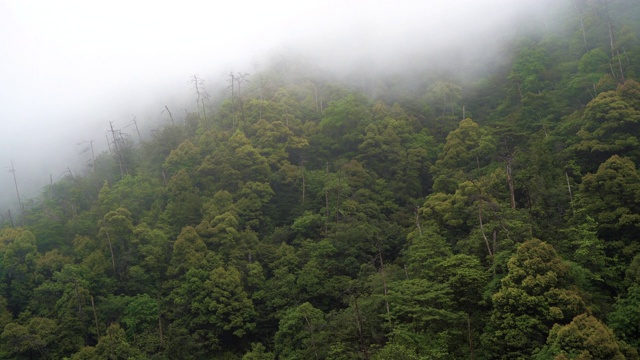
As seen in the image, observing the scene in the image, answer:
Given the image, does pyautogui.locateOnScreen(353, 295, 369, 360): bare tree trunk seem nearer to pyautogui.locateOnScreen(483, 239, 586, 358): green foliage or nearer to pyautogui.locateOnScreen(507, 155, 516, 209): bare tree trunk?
pyautogui.locateOnScreen(483, 239, 586, 358): green foliage

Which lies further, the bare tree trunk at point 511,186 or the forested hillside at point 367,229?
the bare tree trunk at point 511,186

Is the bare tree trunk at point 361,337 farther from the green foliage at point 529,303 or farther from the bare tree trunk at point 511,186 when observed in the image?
the bare tree trunk at point 511,186

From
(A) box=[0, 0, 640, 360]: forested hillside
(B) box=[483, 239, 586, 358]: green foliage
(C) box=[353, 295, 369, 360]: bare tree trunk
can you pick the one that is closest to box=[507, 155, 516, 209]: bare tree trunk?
(A) box=[0, 0, 640, 360]: forested hillside

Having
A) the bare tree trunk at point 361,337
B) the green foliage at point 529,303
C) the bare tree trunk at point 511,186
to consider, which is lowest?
the bare tree trunk at point 361,337

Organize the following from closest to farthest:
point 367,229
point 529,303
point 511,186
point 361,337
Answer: point 529,303, point 361,337, point 511,186, point 367,229

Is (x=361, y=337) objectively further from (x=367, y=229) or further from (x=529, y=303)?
(x=367, y=229)

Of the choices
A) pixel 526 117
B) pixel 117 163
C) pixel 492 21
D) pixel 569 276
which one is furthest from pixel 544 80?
pixel 117 163

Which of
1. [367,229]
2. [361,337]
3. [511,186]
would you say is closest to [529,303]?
[361,337]

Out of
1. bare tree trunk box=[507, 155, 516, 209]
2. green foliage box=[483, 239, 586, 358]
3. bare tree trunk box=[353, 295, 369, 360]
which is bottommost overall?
bare tree trunk box=[353, 295, 369, 360]

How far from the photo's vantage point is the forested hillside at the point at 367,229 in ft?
77.8

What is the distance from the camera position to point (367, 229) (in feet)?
124

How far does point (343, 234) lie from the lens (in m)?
36.9

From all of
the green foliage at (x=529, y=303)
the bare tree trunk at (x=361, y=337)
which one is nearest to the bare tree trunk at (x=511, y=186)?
the green foliage at (x=529, y=303)

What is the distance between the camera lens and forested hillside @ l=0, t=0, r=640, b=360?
23703 mm
